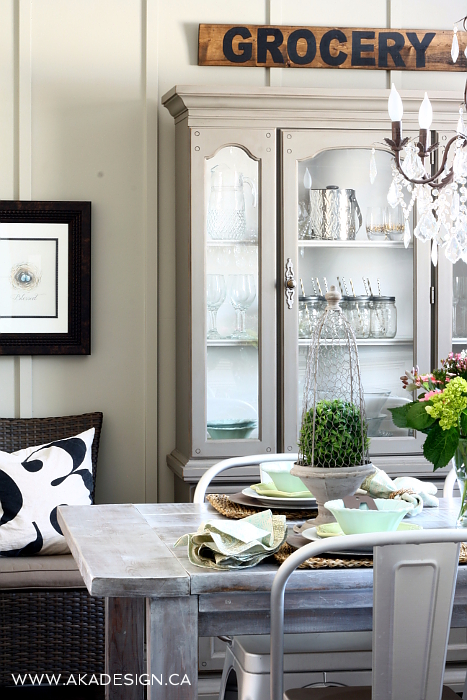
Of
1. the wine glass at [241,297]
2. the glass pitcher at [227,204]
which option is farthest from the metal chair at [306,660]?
the glass pitcher at [227,204]

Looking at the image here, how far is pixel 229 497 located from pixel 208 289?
117cm

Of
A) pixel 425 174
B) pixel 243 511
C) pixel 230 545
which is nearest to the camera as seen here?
pixel 230 545

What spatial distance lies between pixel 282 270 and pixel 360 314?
39 centimetres

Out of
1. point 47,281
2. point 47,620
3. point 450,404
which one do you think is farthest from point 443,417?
point 47,281

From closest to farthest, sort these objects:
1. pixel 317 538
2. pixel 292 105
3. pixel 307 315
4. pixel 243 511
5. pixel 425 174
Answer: pixel 317 538 < pixel 243 511 < pixel 425 174 < pixel 292 105 < pixel 307 315

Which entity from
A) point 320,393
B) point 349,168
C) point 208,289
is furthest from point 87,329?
point 320,393

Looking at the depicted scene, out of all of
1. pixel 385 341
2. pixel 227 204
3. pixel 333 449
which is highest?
pixel 227 204

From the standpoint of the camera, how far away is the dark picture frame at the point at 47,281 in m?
3.24

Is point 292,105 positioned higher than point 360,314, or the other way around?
point 292,105

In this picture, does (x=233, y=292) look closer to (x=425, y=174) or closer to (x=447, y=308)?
(x=447, y=308)

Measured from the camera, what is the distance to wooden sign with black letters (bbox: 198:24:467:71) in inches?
131

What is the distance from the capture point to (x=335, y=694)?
1594 millimetres

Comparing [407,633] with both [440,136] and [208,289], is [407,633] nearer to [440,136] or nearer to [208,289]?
[208,289]

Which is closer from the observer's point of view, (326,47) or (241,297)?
(241,297)
